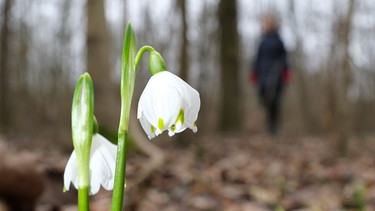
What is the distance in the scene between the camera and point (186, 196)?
2.87 metres

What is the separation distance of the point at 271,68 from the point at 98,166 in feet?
21.4

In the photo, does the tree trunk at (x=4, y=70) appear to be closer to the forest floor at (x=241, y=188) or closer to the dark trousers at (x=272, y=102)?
the dark trousers at (x=272, y=102)

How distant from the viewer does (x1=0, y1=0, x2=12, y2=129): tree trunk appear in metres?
11.5

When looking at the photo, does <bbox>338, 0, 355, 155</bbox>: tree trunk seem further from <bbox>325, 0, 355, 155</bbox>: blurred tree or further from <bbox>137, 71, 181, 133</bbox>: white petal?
<bbox>137, 71, 181, 133</bbox>: white petal

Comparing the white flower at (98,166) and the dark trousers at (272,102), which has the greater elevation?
the white flower at (98,166)

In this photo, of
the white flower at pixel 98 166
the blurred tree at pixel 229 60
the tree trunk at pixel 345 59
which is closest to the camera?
the white flower at pixel 98 166

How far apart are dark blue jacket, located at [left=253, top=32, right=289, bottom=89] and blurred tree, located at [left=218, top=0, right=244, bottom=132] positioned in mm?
2130

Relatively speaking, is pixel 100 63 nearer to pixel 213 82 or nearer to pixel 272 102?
pixel 272 102

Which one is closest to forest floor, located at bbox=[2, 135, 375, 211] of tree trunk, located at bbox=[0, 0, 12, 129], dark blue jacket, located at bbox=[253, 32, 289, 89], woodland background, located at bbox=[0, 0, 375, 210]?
woodland background, located at bbox=[0, 0, 375, 210]

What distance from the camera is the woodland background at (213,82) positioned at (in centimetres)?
391

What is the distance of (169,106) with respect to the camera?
889 mm

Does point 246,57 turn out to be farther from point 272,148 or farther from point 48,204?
point 48,204

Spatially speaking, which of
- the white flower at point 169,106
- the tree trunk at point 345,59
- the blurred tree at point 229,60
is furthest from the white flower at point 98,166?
the blurred tree at point 229,60

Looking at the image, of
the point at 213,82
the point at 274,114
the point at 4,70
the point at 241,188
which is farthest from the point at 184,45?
the point at 213,82
